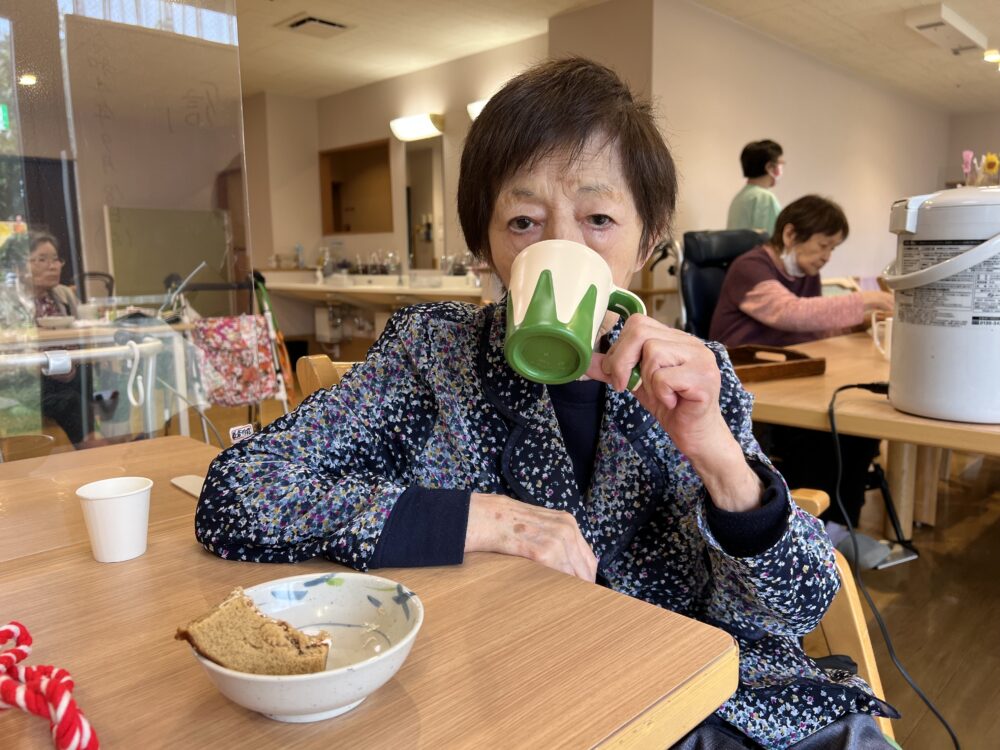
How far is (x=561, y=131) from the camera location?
84 centimetres

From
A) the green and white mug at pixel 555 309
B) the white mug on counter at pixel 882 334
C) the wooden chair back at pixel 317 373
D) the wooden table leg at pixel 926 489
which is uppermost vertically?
the green and white mug at pixel 555 309

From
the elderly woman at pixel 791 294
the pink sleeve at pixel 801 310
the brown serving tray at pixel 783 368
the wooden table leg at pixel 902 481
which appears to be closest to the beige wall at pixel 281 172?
the elderly woman at pixel 791 294

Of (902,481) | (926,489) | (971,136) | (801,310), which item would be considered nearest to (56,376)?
(801,310)

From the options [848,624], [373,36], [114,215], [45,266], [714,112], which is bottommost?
[848,624]

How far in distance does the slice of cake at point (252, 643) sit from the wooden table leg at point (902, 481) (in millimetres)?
2523

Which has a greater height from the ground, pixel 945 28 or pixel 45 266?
pixel 945 28

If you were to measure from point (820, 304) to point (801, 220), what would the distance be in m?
0.42

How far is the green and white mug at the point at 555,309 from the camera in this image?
608 mm

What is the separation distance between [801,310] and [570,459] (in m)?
1.75

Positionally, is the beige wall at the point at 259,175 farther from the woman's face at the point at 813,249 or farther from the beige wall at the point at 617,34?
the woman's face at the point at 813,249

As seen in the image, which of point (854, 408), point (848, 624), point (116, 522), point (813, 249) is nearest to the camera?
point (116, 522)

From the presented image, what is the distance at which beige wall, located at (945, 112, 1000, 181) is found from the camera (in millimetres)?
8742

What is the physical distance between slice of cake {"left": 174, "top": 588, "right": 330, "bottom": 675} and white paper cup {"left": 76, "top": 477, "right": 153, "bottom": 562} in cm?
30

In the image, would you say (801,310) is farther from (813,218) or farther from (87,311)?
(87,311)
